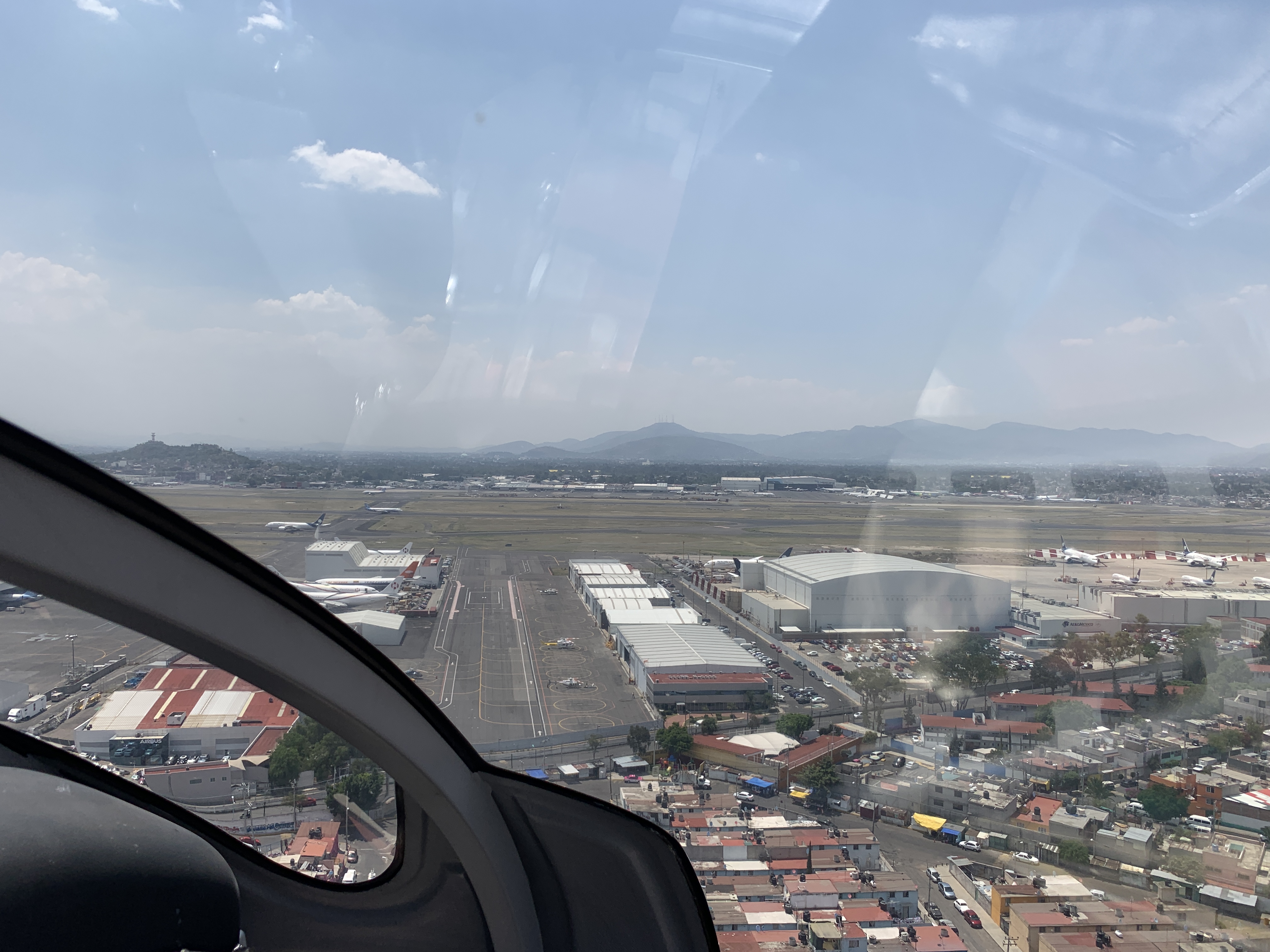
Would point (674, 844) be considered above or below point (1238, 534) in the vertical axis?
below

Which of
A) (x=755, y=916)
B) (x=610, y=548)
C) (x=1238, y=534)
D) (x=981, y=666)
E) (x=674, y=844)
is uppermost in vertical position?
(x=1238, y=534)

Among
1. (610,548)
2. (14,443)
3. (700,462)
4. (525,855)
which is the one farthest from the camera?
(700,462)

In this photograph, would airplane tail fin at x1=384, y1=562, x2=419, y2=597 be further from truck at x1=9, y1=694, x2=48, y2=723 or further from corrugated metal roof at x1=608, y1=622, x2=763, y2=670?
truck at x1=9, y1=694, x2=48, y2=723

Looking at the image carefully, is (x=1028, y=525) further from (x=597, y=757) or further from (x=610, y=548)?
(x=597, y=757)

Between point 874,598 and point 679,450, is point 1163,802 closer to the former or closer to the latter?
point 874,598

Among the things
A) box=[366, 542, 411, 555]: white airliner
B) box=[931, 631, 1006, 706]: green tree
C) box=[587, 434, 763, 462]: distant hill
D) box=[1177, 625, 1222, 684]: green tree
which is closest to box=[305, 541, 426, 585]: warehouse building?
box=[366, 542, 411, 555]: white airliner

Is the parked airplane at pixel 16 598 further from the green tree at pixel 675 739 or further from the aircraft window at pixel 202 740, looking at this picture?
the green tree at pixel 675 739

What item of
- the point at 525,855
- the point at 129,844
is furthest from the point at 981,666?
the point at 129,844

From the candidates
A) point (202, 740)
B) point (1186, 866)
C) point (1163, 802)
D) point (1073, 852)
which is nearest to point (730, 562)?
point (1073, 852)

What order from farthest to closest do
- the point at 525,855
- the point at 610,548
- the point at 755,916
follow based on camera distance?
the point at 610,548, the point at 755,916, the point at 525,855
